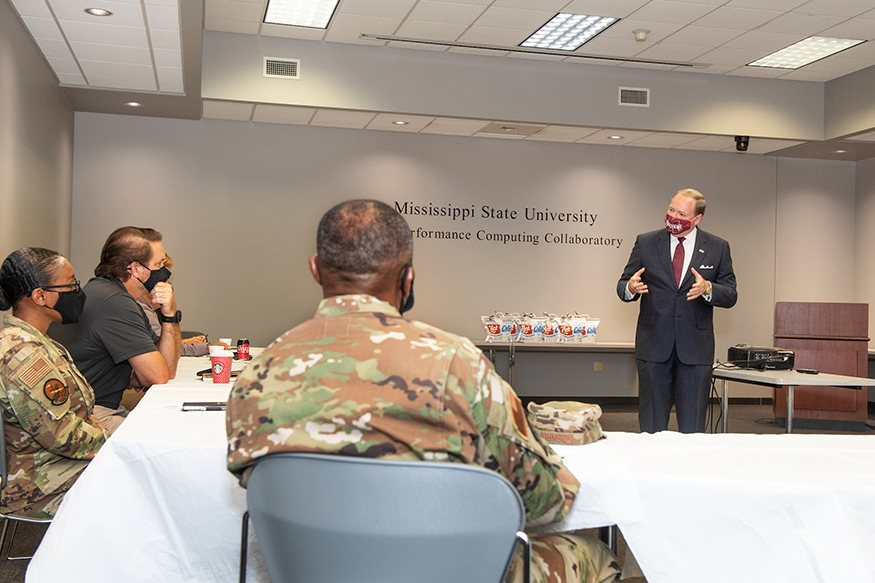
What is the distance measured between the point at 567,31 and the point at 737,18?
121cm

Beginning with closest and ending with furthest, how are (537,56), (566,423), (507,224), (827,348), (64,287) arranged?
(566,423) → (64,287) → (537,56) → (827,348) → (507,224)

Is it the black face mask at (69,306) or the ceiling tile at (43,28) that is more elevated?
the ceiling tile at (43,28)

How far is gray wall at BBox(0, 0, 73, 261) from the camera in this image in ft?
13.7

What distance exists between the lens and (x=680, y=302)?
3654mm

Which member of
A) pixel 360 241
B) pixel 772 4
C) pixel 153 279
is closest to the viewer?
pixel 360 241

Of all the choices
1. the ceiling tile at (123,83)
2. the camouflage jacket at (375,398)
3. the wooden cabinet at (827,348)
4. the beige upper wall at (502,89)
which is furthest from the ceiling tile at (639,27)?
the camouflage jacket at (375,398)

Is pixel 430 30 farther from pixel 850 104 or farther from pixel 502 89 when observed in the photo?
pixel 850 104

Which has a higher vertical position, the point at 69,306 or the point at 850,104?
the point at 850,104

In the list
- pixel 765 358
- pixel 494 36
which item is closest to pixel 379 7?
pixel 494 36

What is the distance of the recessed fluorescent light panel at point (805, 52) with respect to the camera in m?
5.71

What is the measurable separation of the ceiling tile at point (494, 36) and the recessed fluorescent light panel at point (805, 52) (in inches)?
83.3

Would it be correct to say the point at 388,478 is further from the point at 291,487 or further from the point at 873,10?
the point at 873,10

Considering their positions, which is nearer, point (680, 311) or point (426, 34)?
point (680, 311)

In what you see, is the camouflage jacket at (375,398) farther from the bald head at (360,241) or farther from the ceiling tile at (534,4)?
the ceiling tile at (534,4)
